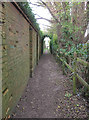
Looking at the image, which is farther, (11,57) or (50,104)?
(50,104)

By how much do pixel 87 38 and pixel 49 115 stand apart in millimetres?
5770

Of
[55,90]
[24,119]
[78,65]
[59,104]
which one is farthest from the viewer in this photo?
[55,90]

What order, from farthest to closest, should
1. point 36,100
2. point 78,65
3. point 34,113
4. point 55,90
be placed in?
point 55,90 → point 78,65 → point 36,100 → point 34,113

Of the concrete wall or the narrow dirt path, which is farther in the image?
the narrow dirt path

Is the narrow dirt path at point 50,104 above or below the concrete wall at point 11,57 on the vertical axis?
below

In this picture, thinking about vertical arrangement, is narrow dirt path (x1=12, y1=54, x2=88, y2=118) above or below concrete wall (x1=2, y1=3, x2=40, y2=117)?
below

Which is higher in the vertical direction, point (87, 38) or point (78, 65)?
point (87, 38)

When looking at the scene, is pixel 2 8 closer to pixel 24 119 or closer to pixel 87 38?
pixel 24 119

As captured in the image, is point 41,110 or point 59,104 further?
point 59,104

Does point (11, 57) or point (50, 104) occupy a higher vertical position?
point (11, 57)

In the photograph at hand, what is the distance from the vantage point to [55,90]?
180 inches

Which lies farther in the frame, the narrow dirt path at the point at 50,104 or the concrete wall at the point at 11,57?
the narrow dirt path at the point at 50,104

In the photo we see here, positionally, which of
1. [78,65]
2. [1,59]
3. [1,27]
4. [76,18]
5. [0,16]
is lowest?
[78,65]

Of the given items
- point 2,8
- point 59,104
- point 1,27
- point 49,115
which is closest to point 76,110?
point 59,104
